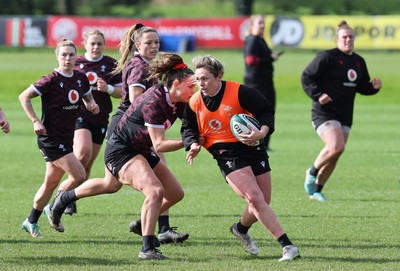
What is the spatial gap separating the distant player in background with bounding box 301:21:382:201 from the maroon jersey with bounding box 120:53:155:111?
10.7 ft

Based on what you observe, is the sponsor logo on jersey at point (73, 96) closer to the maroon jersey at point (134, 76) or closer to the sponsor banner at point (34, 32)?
the maroon jersey at point (134, 76)

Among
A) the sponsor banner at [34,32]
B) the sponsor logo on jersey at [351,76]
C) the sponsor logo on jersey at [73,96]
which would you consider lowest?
the sponsor banner at [34,32]

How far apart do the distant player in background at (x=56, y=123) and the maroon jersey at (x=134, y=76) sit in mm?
687

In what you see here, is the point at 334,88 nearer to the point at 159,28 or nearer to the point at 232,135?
the point at 232,135

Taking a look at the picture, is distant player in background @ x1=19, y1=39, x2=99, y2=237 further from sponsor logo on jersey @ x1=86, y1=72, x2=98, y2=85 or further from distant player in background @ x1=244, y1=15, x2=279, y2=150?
distant player in background @ x1=244, y1=15, x2=279, y2=150

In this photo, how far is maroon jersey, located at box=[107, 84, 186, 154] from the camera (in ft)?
26.8

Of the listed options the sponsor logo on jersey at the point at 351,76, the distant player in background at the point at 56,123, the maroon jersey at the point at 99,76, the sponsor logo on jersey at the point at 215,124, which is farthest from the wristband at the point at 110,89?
the sponsor logo on jersey at the point at 351,76

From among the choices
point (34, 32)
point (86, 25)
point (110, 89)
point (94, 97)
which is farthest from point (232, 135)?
point (34, 32)

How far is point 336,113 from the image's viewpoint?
12023 millimetres

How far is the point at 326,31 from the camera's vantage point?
140 feet

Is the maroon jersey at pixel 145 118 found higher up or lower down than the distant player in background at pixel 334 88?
higher up

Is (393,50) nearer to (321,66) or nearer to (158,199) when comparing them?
(321,66)

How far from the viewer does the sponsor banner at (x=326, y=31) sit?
42.5 meters

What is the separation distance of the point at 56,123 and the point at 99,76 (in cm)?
144
